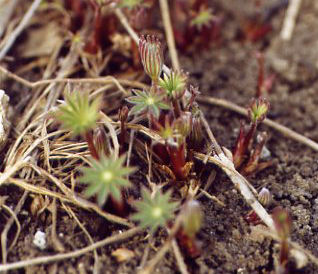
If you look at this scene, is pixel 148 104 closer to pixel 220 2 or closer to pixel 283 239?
pixel 283 239

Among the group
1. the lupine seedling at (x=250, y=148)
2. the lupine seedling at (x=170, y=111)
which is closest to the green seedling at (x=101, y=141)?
the lupine seedling at (x=170, y=111)

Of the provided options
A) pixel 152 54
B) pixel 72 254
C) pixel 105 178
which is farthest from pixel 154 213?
pixel 152 54

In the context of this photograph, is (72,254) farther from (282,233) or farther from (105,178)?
(282,233)

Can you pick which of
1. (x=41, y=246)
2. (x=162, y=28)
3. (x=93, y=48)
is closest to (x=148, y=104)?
(x=41, y=246)

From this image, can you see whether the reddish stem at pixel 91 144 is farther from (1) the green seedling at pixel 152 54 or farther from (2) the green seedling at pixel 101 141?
(1) the green seedling at pixel 152 54

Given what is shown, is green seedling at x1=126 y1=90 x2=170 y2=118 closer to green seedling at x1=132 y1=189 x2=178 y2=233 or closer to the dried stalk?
green seedling at x1=132 y1=189 x2=178 y2=233

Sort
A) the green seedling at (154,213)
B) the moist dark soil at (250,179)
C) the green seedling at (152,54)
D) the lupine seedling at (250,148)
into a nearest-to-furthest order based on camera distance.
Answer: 1. the green seedling at (154,213)
2. the moist dark soil at (250,179)
3. the green seedling at (152,54)
4. the lupine seedling at (250,148)
